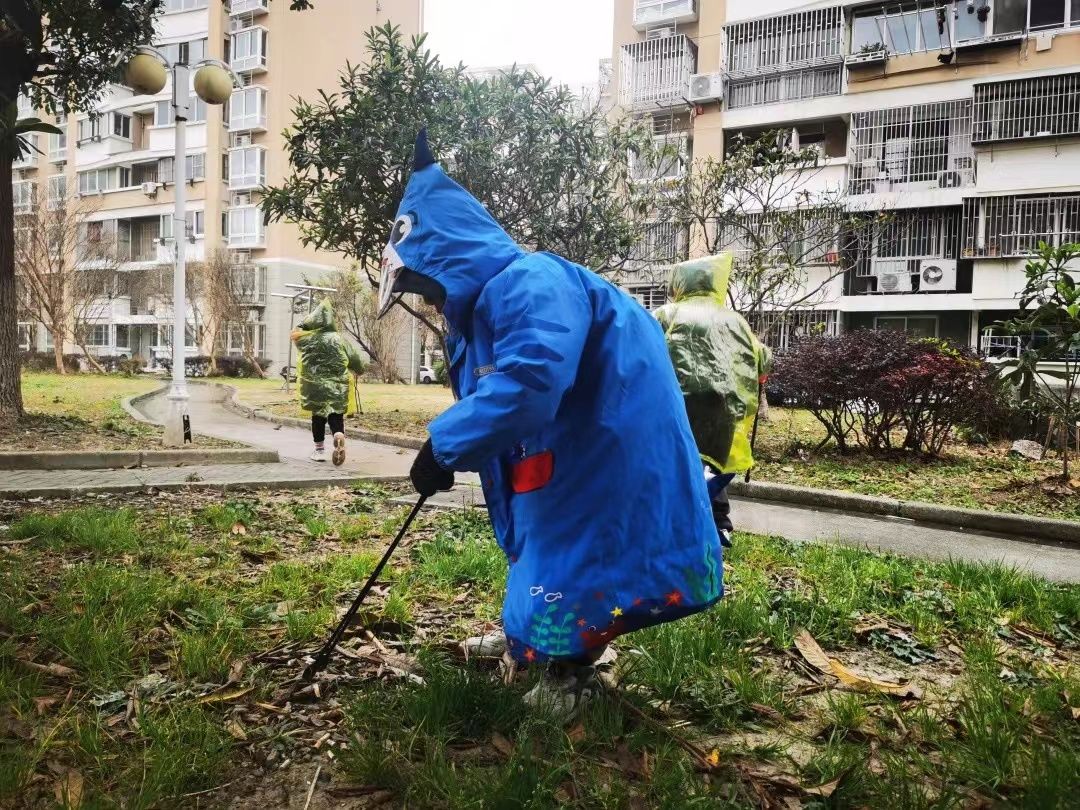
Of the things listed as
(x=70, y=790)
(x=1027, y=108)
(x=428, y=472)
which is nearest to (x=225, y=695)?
(x=70, y=790)

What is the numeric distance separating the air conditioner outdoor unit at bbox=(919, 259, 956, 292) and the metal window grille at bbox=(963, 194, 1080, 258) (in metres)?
0.79

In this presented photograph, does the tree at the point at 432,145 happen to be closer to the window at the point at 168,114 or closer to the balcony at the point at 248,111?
the balcony at the point at 248,111

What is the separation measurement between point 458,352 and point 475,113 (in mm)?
10383

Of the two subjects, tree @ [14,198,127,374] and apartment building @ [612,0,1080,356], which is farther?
tree @ [14,198,127,374]

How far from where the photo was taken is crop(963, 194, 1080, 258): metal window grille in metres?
22.2

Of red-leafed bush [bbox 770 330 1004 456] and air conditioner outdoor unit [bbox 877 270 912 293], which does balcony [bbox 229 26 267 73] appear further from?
red-leafed bush [bbox 770 330 1004 456]

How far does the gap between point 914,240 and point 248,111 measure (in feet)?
108

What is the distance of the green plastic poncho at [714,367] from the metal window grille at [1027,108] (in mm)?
21382

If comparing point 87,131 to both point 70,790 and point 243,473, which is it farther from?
point 70,790

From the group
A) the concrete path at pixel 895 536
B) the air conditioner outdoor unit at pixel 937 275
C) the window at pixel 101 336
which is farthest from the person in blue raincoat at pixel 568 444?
the window at pixel 101 336

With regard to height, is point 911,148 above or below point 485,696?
above

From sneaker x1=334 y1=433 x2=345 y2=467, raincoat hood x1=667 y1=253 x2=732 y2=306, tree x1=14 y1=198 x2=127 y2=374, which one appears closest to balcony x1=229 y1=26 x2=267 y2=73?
tree x1=14 y1=198 x2=127 y2=374

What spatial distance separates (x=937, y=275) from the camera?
24.1 m

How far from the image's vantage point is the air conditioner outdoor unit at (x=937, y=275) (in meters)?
24.0
